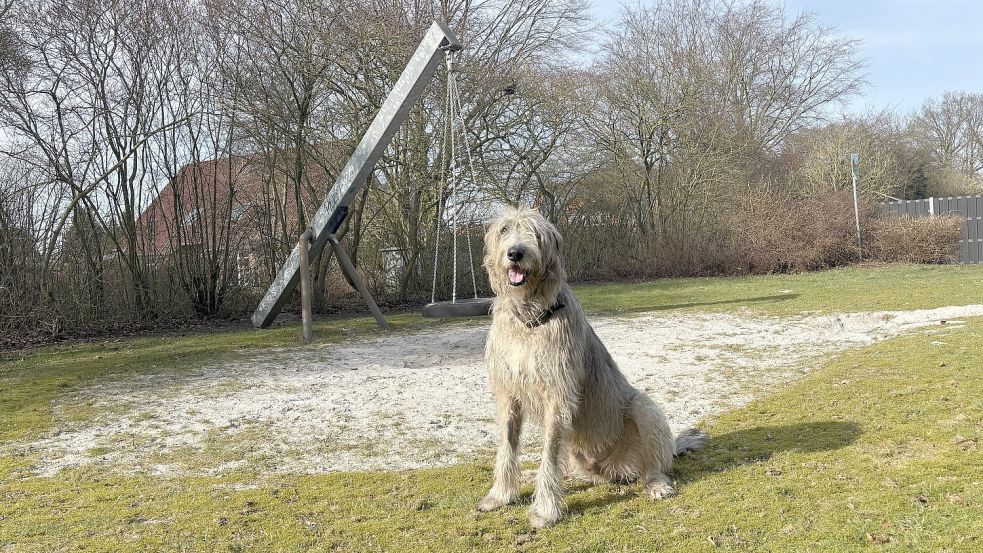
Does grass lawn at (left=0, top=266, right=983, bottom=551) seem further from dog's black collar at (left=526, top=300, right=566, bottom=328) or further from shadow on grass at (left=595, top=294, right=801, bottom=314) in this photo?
shadow on grass at (left=595, top=294, right=801, bottom=314)

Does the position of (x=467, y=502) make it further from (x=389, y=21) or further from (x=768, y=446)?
(x=389, y=21)

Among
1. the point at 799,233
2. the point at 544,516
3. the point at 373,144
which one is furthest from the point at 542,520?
the point at 799,233

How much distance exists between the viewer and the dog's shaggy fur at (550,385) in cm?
341

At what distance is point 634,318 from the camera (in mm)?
11625

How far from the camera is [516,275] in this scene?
11.0 feet

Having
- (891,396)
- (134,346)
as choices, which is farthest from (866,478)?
(134,346)

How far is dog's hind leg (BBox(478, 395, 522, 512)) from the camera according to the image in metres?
3.58

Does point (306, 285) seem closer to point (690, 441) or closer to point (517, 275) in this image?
point (690, 441)

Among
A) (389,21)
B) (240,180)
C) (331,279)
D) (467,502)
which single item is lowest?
(467,502)

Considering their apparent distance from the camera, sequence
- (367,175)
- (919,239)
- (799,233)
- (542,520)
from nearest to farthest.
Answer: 1. (542,520)
2. (367,175)
3. (919,239)
4. (799,233)

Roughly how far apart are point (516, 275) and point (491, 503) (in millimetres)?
1263

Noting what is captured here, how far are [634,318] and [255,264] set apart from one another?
26.8ft

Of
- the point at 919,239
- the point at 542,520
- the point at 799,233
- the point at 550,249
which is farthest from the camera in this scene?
the point at 799,233

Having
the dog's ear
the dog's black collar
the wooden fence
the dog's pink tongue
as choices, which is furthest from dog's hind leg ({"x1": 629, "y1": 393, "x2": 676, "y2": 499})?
the wooden fence
